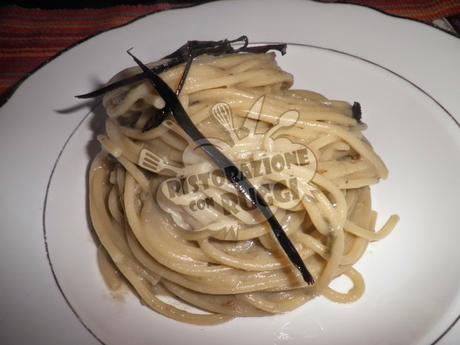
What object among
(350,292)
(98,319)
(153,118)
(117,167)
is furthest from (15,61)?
(350,292)

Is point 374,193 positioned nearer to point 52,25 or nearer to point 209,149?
point 209,149

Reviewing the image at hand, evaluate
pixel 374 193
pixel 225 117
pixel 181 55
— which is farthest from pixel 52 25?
pixel 374 193

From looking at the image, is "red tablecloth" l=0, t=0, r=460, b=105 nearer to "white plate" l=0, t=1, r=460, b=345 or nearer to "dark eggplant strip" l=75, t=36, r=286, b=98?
"white plate" l=0, t=1, r=460, b=345

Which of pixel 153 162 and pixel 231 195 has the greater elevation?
pixel 153 162

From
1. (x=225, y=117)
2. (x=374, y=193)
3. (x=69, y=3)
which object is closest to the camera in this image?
(x=225, y=117)

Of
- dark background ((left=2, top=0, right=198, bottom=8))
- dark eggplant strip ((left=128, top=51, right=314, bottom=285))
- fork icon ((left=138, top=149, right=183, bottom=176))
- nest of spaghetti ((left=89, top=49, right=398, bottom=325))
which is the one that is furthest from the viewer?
dark background ((left=2, top=0, right=198, bottom=8))

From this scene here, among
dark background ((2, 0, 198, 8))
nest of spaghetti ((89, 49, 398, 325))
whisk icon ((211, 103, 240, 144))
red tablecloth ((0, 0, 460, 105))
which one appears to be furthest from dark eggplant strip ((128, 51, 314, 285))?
dark background ((2, 0, 198, 8))

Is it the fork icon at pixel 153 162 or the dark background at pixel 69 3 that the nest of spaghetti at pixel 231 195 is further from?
the dark background at pixel 69 3
